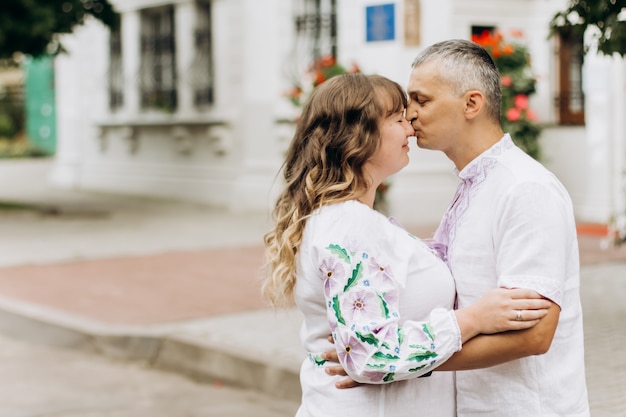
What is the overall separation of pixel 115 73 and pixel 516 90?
414 inches

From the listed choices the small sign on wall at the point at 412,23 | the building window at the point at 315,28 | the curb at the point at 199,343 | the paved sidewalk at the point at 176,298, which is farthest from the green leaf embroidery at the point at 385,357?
the building window at the point at 315,28

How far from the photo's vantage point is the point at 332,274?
2342mm

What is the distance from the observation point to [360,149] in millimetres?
2453

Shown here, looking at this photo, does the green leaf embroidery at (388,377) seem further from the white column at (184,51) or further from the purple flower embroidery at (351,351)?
the white column at (184,51)

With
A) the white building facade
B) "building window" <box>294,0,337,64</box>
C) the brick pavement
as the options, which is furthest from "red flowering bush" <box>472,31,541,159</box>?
"building window" <box>294,0,337,64</box>

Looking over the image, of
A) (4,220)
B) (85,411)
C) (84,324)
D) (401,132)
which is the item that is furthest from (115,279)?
(401,132)

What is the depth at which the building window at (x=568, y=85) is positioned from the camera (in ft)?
49.6

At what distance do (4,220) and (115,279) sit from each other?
6.32 meters

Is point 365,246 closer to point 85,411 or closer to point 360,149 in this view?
point 360,149

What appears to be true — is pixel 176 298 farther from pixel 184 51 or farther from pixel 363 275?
pixel 184 51

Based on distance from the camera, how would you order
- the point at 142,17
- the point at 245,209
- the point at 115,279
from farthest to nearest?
the point at 142,17 → the point at 245,209 → the point at 115,279

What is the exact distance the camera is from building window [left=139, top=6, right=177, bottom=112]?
19266mm

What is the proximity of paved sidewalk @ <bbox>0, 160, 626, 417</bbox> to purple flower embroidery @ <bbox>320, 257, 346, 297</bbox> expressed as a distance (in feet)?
5.93

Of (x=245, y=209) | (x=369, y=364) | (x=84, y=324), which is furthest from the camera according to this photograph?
(x=245, y=209)
